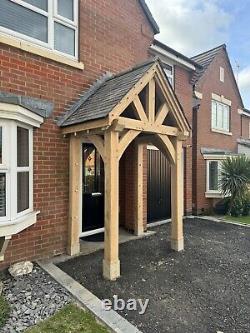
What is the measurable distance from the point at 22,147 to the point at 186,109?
759cm

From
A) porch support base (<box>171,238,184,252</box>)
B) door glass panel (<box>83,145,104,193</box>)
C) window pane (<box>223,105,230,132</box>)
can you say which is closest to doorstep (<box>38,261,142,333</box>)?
door glass panel (<box>83,145,104,193</box>)

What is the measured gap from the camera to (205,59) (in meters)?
12.6

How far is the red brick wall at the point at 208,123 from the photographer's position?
11.3 m

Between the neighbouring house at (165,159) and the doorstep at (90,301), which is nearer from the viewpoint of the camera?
the doorstep at (90,301)

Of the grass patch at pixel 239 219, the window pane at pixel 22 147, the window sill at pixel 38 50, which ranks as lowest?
the grass patch at pixel 239 219

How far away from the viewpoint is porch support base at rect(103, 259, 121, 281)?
14.8 ft

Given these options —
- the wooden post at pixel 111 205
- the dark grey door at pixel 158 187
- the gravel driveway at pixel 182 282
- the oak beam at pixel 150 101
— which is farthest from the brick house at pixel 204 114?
the wooden post at pixel 111 205

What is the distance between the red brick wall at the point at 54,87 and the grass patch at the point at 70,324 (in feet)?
6.27

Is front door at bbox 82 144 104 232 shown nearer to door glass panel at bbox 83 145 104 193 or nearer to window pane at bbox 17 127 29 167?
door glass panel at bbox 83 145 104 193

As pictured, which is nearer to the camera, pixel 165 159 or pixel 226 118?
pixel 165 159

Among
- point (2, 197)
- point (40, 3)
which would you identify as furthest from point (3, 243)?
point (40, 3)

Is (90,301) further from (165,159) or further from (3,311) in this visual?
(165,159)

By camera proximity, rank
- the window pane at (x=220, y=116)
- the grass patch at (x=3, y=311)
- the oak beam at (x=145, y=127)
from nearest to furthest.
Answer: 1. the grass patch at (x=3, y=311)
2. the oak beam at (x=145, y=127)
3. the window pane at (x=220, y=116)

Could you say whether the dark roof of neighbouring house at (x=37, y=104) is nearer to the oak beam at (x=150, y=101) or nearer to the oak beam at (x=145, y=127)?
the oak beam at (x=145, y=127)
